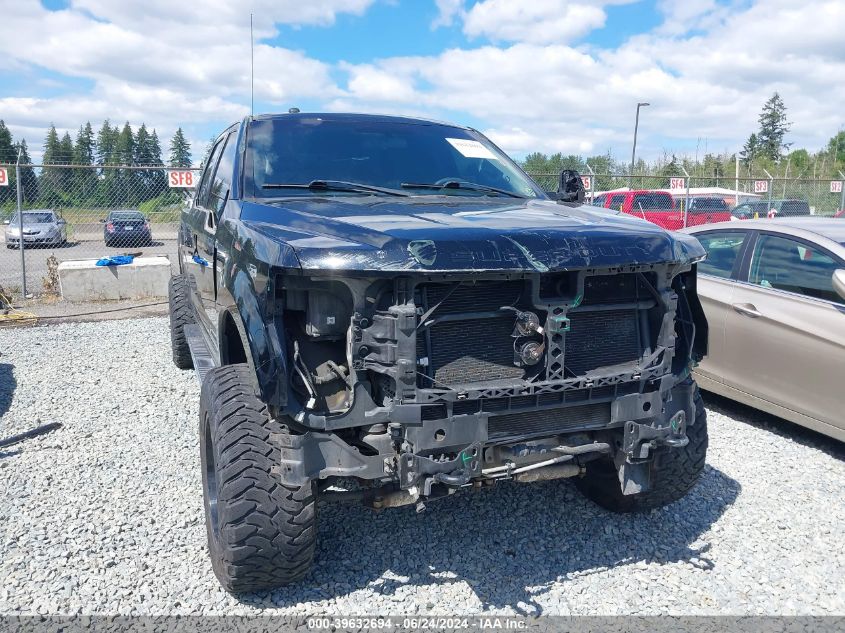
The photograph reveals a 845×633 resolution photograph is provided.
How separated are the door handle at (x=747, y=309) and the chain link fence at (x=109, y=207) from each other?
341 inches

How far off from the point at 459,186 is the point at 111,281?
8.40m

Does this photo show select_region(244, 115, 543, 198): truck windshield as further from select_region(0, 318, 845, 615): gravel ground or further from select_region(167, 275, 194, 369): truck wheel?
select_region(167, 275, 194, 369): truck wheel

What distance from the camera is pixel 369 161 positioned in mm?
3830

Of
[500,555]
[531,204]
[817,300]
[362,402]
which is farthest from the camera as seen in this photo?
[817,300]

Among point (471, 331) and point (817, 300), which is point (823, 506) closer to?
point (817, 300)

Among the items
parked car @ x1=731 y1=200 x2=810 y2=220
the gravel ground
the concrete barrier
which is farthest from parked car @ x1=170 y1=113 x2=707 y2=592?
parked car @ x1=731 y1=200 x2=810 y2=220

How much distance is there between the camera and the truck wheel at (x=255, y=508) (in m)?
2.72

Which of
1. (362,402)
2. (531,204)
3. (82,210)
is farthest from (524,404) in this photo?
(82,210)

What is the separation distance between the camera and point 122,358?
7004mm

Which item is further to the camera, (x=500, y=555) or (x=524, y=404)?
(x=500, y=555)

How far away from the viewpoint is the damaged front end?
2535 mm

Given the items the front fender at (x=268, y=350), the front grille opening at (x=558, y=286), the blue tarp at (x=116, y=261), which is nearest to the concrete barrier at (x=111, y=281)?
the blue tarp at (x=116, y=261)

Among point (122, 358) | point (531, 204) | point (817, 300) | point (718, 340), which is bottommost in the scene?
point (122, 358)

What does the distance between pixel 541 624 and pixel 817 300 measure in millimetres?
3058
